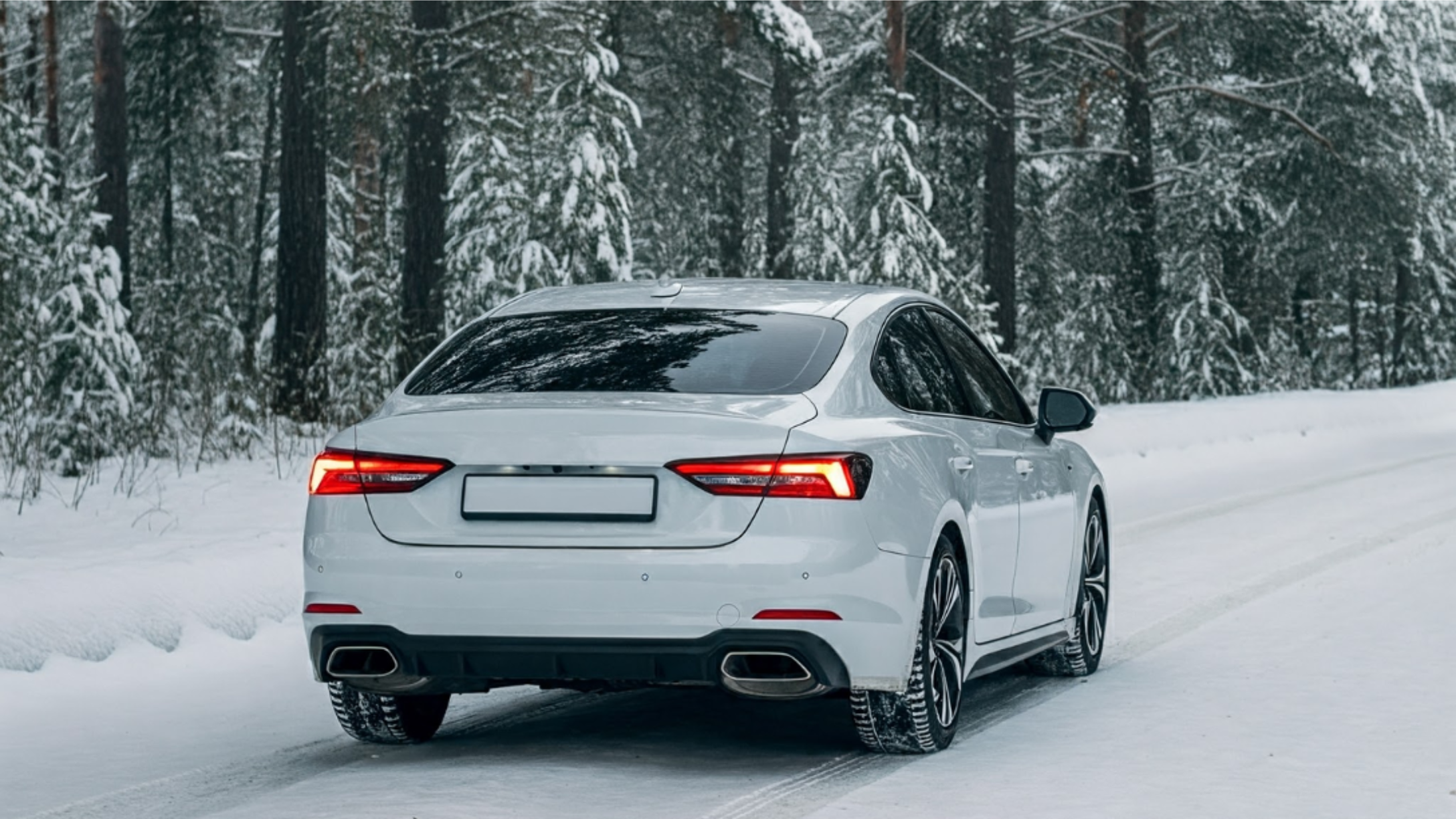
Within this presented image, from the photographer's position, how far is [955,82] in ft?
107

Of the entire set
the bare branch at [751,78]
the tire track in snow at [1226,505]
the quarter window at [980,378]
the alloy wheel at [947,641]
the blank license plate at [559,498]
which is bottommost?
the tire track in snow at [1226,505]

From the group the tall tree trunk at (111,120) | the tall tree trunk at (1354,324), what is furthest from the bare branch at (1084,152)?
the tall tree trunk at (111,120)

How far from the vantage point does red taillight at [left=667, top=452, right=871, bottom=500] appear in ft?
19.9

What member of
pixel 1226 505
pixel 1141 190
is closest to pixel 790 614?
pixel 1226 505

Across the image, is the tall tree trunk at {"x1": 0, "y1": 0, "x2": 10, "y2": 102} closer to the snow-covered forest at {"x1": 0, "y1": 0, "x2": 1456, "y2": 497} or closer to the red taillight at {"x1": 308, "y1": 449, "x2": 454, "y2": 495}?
the snow-covered forest at {"x1": 0, "y1": 0, "x2": 1456, "y2": 497}

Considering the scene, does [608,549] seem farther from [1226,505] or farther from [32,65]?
[32,65]

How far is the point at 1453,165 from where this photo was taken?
→ 47.5 m

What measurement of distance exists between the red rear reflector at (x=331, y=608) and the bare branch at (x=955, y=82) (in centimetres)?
2443

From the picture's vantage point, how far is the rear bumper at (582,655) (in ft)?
19.9

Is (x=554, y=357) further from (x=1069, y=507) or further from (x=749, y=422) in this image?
(x=1069, y=507)

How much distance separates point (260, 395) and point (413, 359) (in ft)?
14.8

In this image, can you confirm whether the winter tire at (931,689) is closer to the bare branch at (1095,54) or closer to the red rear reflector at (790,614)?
the red rear reflector at (790,614)

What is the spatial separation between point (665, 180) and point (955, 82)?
12.1 metres

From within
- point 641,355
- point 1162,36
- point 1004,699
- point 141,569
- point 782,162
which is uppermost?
point 1162,36
